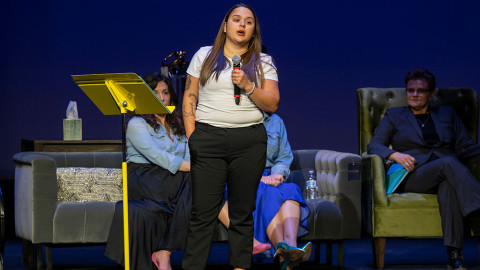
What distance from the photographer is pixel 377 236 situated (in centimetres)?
400

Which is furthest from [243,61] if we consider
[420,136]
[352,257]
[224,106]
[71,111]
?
[352,257]

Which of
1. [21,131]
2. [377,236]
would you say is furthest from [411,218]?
[21,131]

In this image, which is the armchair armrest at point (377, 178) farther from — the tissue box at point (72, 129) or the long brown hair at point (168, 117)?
the tissue box at point (72, 129)

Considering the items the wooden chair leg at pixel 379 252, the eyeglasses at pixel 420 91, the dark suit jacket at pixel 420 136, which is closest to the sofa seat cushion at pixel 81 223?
the wooden chair leg at pixel 379 252

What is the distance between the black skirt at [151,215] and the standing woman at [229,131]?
27.3 inches

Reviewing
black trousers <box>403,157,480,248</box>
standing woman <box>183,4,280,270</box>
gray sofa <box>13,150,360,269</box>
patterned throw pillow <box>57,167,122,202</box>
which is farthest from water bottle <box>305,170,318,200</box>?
standing woman <box>183,4,280,270</box>

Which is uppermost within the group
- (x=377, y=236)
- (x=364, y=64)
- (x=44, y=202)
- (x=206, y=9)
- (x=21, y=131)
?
(x=206, y=9)

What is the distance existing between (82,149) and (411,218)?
6.62 feet

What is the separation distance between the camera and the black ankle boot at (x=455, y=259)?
12.5 ft

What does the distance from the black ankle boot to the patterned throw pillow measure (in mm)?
1854

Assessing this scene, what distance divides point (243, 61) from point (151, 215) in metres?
1.11

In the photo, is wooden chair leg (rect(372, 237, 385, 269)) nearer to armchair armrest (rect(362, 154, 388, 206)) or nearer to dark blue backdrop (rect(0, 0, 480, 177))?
armchair armrest (rect(362, 154, 388, 206))

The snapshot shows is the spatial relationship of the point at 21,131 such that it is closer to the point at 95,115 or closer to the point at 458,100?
the point at 95,115

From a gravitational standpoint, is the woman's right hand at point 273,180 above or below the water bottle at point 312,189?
above
